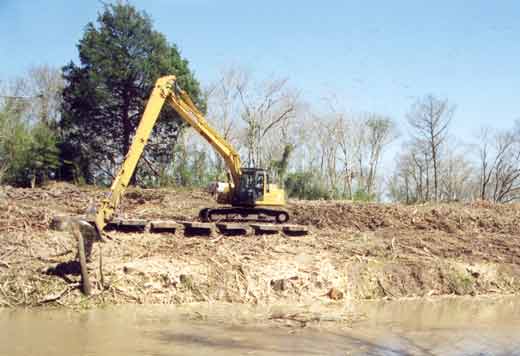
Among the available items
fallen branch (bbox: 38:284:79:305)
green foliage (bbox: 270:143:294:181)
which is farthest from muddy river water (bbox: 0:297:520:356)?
green foliage (bbox: 270:143:294:181)

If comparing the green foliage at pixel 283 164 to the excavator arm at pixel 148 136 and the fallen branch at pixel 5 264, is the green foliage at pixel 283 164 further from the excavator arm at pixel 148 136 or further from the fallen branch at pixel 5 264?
the fallen branch at pixel 5 264

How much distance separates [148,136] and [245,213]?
4.62 meters

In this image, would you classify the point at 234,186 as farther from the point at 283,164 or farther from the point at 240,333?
the point at 283,164

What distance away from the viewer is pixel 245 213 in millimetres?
18078

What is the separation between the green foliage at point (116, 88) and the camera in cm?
2750

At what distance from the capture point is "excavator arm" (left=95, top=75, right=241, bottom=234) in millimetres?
13297

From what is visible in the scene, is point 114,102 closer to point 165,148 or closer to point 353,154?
point 165,148

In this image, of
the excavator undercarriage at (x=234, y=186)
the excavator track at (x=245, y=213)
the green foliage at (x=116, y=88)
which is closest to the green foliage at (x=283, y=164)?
the green foliage at (x=116, y=88)

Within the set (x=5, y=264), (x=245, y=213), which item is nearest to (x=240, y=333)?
(x=5, y=264)

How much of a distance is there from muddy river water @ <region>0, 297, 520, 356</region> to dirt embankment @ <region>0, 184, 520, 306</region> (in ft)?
2.13

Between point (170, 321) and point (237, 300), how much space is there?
2.24 metres

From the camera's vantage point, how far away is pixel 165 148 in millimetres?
28859

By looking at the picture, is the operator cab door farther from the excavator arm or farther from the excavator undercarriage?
the excavator arm

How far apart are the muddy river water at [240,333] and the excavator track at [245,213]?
5.88 meters
